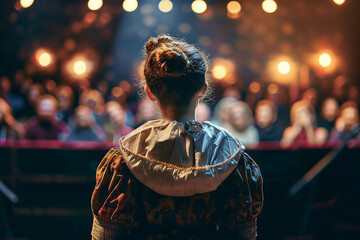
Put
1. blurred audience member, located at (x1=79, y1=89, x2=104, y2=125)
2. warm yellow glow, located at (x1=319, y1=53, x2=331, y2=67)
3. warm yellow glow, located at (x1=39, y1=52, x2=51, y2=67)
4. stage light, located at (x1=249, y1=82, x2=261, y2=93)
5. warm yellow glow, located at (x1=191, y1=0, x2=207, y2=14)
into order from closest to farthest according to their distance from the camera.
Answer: warm yellow glow, located at (x1=191, y1=0, x2=207, y2=14) < blurred audience member, located at (x1=79, y1=89, x2=104, y2=125) < stage light, located at (x1=249, y1=82, x2=261, y2=93) < warm yellow glow, located at (x1=319, y1=53, x2=331, y2=67) < warm yellow glow, located at (x1=39, y1=52, x2=51, y2=67)

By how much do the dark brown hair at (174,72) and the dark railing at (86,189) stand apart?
8.52ft

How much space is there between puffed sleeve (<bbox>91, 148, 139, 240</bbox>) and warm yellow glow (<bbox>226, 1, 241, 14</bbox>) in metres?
10.2

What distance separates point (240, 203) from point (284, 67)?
32.7 ft

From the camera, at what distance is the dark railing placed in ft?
12.4

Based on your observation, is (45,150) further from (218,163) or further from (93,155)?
(218,163)

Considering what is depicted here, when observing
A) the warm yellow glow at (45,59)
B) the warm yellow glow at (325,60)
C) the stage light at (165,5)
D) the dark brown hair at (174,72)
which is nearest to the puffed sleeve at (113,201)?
the dark brown hair at (174,72)

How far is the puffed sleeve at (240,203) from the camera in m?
1.23

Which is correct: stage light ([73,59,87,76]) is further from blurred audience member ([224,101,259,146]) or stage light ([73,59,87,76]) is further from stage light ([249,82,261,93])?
blurred audience member ([224,101,259,146])

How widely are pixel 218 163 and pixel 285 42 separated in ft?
34.6

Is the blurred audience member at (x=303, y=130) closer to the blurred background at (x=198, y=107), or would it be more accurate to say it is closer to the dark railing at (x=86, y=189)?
the blurred background at (x=198, y=107)

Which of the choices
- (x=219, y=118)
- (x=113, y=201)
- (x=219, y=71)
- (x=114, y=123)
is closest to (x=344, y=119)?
(x=219, y=118)

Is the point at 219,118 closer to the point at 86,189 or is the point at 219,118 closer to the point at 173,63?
the point at 86,189

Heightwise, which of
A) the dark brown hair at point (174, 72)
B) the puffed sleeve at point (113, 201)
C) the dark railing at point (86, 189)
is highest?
the dark brown hair at point (174, 72)

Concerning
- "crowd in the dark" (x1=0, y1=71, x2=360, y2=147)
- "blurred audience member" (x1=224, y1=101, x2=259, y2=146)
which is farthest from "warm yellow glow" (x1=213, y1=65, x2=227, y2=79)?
"blurred audience member" (x1=224, y1=101, x2=259, y2=146)
